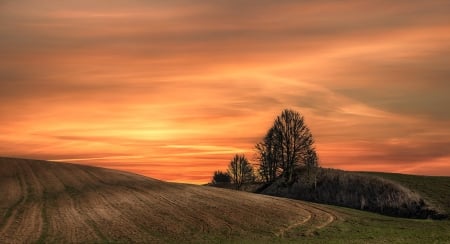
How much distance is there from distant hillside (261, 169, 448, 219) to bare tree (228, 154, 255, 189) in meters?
38.0

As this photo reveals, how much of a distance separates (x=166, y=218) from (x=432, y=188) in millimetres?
46676

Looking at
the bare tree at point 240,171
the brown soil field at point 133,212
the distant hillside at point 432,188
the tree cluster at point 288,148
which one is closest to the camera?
the brown soil field at point 133,212

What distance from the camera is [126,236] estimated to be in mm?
42219

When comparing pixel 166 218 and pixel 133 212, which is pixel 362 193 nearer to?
pixel 166 218

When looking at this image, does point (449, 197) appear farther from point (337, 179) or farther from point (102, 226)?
point (102, 226)

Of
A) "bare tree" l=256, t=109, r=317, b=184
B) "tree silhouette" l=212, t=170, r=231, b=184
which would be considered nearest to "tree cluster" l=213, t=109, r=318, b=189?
"bare tree" l=256, t=109, r=317, b=184

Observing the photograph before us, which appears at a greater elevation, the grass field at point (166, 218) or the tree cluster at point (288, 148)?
the tree cluster at point (288, 148)

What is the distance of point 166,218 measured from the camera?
50.0 meters

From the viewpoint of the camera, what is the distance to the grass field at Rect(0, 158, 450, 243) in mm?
43094

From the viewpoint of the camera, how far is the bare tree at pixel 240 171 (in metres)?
130

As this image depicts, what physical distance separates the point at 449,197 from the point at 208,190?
3288cm

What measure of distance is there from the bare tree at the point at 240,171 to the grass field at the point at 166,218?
58.5 metres

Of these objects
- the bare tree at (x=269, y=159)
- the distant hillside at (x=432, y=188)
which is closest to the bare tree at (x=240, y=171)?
the bare tree at (x=269, y=159)

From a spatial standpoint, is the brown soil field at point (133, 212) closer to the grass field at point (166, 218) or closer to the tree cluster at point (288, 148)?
the grass field at point (166, 218)
